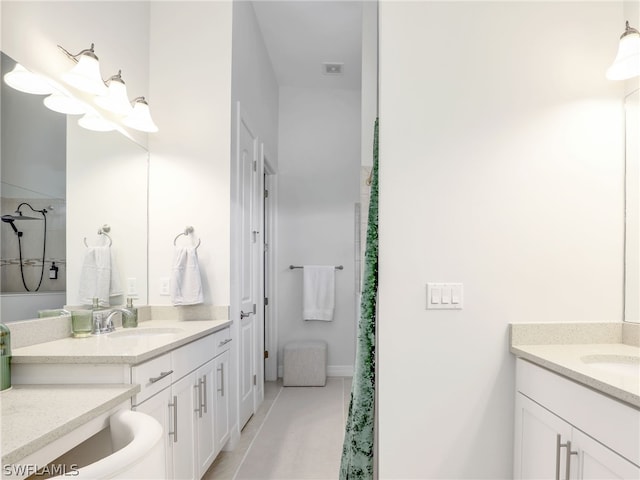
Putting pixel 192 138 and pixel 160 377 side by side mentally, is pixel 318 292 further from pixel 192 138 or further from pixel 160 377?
pixel 160 377

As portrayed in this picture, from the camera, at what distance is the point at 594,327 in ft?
4.91

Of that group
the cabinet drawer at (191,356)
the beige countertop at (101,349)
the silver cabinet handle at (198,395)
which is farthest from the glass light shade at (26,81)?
the silver cabinet handle at (198,395)

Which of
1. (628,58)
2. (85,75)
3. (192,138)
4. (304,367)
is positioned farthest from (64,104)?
(304,367)

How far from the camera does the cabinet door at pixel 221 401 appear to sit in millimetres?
2088

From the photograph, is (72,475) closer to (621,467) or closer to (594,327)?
(621,467)

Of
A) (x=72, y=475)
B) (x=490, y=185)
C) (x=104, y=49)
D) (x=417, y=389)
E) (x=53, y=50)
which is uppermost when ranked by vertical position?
(x=104, y=49)

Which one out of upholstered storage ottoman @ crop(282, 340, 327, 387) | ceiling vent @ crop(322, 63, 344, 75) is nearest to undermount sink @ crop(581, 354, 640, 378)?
upholstered storage ottoman @ crop(282, 340, 327, 387)

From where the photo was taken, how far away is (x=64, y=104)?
167cm

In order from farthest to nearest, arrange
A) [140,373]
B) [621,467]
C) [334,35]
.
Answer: [334,35]
[140,373]
[621,467]

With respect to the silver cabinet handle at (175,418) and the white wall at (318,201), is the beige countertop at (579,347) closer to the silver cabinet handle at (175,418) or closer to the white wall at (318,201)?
the silver cabinet handle at (175,418)

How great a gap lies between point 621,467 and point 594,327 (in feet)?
2.22

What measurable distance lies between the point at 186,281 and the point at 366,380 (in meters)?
1.32

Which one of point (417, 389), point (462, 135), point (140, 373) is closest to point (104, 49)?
point (140, 373)

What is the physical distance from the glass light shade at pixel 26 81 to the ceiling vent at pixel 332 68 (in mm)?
2644
